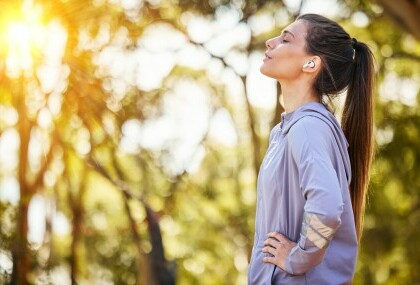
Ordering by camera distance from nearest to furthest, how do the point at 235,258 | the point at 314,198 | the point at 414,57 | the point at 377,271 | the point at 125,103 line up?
the point at 314,198 → the point at 125,103 → the point at 414,57 → the point at 377,271 → the point at 235,258

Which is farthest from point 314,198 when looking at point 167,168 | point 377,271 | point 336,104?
point 377,271

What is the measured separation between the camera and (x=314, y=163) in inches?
102

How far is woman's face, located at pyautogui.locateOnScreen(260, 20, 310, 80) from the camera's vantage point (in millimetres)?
2916

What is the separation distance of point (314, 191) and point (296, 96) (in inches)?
18.0

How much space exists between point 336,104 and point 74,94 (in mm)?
8499

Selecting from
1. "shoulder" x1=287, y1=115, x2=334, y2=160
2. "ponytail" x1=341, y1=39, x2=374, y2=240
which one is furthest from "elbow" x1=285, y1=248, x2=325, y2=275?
"ponytail" x1=341, y1=39, x2=374, y2=240

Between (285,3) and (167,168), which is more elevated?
(285,3)

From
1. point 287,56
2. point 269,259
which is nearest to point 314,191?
point 269,259

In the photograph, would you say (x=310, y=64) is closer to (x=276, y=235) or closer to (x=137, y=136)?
(x=276, y=235)

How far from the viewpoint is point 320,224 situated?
2.56 m

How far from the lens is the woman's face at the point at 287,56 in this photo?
2.92m

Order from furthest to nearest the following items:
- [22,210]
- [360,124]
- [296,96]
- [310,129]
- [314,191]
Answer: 1. [22,210]
2. [360,124]
3. [296,96]
4. [310,129]
5. [314,191]

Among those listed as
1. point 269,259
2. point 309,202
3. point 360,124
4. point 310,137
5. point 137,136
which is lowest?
point 137,136

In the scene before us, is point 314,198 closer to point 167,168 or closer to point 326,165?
point 326,165
